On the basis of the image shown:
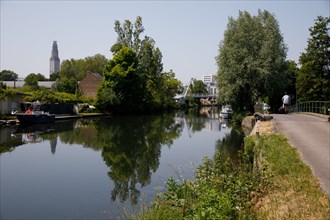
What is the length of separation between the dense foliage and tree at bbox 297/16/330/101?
30.1 m

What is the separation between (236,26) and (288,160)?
31.4 meters

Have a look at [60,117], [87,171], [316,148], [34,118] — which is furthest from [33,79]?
[316,148]

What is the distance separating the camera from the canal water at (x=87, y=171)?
36.3ft

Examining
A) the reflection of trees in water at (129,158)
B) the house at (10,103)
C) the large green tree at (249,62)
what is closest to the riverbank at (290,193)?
the reflection of trees in water at (129,158)

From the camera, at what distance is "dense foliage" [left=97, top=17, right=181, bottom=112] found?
59456 millimetres

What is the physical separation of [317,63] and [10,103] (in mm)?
37786

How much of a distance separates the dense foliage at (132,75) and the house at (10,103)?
1434 cm

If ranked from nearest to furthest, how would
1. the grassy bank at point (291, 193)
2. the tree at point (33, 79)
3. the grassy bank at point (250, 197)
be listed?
the grassy bank at point (291, 193)
the grassy bank at point (250, 197)
the tree at point (33, 79)

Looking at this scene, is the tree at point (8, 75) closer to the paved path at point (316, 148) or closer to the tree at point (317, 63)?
the tree at point (317, 63)

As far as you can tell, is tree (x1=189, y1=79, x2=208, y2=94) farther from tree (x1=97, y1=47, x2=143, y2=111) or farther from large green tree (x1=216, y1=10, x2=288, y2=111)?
large green tree (x1=216, y1=10, x2=288, y2=111)

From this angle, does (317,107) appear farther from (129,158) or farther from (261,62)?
(129,158)

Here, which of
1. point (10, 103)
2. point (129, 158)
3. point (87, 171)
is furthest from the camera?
point (10, 103)

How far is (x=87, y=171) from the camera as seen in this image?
16.7 meters

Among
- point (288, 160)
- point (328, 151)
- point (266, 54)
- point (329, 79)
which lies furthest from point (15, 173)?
point (329, 79)
